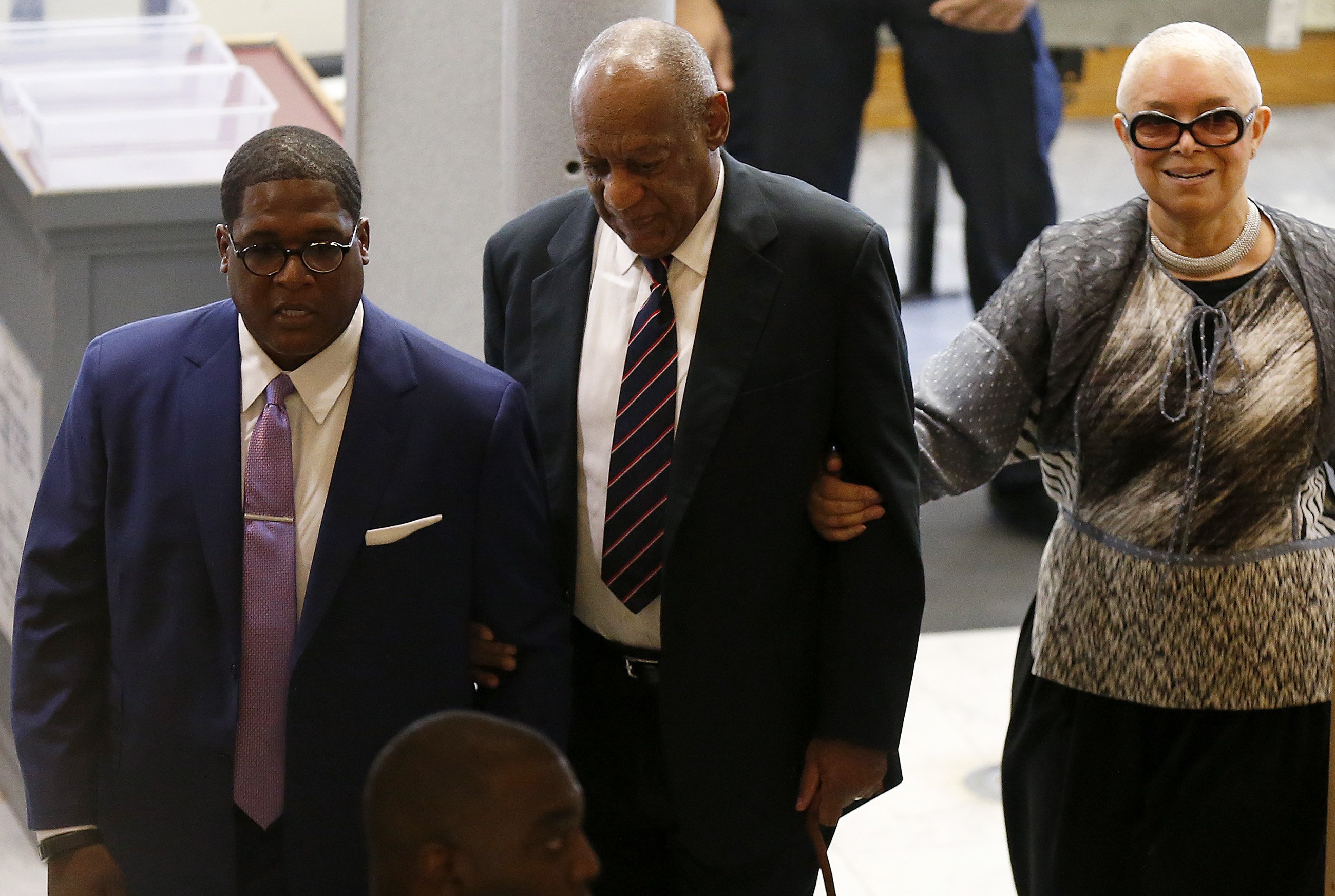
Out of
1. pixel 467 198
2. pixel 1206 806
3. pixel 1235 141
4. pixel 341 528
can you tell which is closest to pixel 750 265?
pixel 341 528

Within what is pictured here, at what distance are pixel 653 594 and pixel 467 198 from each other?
2.00 meters

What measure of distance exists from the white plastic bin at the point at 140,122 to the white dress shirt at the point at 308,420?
7.01 ft

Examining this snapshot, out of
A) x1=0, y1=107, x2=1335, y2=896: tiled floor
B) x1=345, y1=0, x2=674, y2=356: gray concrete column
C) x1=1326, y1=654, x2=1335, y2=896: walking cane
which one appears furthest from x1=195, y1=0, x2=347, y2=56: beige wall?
x1=1326, y1=654, x2=1335, y2=896: walking cane

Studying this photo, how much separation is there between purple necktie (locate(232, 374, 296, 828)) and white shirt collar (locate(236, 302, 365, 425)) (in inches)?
0.6

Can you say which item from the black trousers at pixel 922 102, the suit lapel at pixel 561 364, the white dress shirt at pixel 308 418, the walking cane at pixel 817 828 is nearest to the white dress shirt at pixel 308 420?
the white dress shirt at pixel 308 418

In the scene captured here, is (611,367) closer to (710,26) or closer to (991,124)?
(710,26)

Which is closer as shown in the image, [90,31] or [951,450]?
[951,450]

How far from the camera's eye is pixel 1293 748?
2891mm

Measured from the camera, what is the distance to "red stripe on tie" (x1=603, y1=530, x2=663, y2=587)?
2.45 m

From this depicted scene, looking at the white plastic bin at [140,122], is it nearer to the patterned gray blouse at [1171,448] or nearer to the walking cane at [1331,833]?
the patterned gray blouse at [1171,448]

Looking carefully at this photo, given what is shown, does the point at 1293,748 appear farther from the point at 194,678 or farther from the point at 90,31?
the point at 90,31

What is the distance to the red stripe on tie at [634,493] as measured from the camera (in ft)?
Answer: 7.97

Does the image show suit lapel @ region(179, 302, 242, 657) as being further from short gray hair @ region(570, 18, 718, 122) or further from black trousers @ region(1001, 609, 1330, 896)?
black trousers @ region(1001, 609, 1330, 896)

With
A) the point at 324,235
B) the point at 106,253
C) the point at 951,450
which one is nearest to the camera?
the point at 324,235
